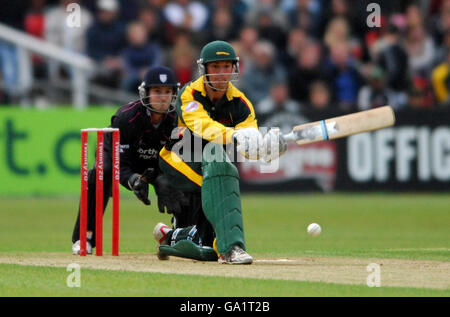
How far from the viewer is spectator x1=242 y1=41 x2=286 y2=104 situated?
62.0 ft

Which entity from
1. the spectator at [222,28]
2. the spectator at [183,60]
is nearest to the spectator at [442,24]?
the spectator at [222,28]

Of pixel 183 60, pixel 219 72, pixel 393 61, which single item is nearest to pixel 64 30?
pixel 183 60

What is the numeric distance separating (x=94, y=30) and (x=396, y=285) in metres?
13.6

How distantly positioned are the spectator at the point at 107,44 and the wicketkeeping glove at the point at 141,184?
10463 mm

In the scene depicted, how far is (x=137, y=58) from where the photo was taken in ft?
61.8

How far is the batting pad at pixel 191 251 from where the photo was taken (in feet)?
26.7

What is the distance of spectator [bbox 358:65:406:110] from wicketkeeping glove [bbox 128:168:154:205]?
9.75 metres

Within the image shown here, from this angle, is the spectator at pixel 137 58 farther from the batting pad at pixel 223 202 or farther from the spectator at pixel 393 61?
the batting pad at pixel 223 202

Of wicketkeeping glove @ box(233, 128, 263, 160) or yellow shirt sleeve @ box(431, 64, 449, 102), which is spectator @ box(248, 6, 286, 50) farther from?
wicketkeeping glove @ box(233, 128, 263, 160)

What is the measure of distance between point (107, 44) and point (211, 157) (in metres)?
11.9

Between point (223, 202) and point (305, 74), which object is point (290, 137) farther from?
point (305, 74)

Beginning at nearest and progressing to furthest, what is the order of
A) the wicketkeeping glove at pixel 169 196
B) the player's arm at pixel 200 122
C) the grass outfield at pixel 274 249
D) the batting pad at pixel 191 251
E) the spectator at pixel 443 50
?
the grass outfield at pixel 274 249, the player's arm at pixel 200 122, the batting pad at pixel 191 251, the wicketkeeping glove at pixel 169 196, the spectator at pixel 443 50

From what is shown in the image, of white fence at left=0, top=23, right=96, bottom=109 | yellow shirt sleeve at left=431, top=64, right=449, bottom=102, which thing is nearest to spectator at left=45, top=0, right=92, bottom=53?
white fence at left=0, top=23, right=96, bottom=109
